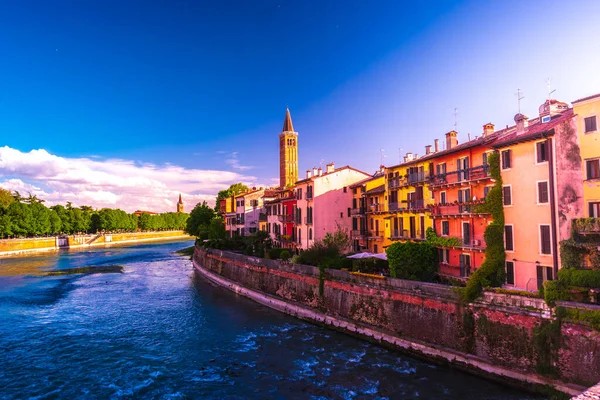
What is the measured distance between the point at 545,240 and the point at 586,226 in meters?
2.36

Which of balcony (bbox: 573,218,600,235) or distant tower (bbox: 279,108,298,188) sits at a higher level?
distant tower (bbox: 279,108,298,188)

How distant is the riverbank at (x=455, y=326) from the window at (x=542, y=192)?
22.0 ft

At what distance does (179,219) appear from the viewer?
192 m

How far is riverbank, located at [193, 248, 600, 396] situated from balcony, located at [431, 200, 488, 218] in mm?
6930

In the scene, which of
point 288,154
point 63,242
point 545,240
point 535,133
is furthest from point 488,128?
point 63,242

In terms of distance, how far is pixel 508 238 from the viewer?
2402cm

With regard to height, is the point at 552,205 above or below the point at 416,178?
below

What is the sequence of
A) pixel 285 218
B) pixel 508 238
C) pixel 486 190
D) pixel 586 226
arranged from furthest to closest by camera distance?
pixel 285 218 < pixel 486 190 < pixel 508 238 < pixel 586 226

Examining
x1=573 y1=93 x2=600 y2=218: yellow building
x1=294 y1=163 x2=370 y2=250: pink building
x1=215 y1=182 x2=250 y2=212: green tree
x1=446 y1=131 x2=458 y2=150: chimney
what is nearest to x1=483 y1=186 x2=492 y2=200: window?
x1=573 y1=93 x2=600 y2=218: yellow building

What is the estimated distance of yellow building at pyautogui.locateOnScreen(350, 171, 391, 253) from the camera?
39250 millimetres

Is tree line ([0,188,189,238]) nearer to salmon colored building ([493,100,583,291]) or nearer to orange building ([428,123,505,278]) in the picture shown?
orange building ([428,123,505,278])

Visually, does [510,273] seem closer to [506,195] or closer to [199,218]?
[506,195]

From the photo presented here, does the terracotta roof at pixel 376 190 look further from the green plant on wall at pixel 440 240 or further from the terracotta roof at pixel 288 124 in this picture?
the terracotta roof at pixel 288 124

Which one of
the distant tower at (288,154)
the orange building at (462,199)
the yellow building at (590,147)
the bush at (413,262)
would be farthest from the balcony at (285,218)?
the distant tower at (288,154)
